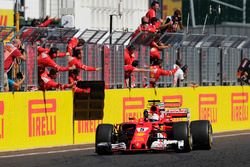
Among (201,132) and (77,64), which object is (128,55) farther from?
(201,132)

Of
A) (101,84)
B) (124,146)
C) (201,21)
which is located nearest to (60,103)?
(101,84)

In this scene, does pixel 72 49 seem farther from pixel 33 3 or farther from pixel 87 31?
pixel 33 3

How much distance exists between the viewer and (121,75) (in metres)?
21.3

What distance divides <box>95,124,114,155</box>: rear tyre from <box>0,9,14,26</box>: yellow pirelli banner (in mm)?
16137

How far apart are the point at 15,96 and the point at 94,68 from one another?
250cm

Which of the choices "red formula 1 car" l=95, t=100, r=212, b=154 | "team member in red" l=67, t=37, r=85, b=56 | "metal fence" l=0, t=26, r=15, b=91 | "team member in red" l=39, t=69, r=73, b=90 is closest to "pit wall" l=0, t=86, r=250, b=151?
"team member in red" l=39, t=69, r=73, b=90

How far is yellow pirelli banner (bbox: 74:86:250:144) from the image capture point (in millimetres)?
20484

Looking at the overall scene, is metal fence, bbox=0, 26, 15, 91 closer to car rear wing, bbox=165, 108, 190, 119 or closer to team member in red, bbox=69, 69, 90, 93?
team member in red, bbox=69, 69, 90, 93

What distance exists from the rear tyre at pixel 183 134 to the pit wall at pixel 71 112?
3334mm

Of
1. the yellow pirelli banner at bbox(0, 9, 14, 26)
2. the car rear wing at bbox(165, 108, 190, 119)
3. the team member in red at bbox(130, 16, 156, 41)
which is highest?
the yellow pirelli banner at bbox(0, 9, 14, 26)

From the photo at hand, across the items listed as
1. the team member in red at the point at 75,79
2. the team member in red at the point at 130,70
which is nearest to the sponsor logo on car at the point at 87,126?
the team member in red at the point at 75,79

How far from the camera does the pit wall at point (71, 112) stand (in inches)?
712

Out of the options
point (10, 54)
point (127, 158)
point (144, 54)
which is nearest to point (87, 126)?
point (10, 54)

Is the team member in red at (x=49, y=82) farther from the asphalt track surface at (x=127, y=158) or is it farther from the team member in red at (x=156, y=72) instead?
the team member in red at (x=156, y=72)
